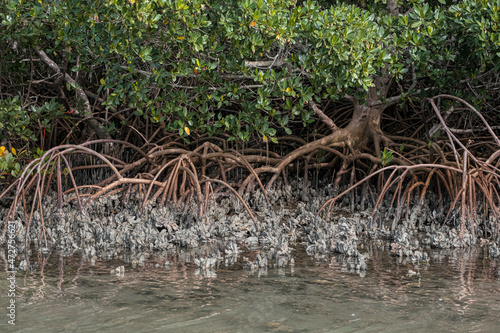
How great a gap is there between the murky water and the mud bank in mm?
215

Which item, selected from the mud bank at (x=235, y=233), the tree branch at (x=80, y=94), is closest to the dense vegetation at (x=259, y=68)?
the tree branch at (x=80, y=94)

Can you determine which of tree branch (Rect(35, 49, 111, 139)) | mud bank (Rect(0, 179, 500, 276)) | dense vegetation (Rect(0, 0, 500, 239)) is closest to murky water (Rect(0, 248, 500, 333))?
mud bank (Rect(0, 179, 500, 276))

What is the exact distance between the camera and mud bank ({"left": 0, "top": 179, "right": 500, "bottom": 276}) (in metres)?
4.38

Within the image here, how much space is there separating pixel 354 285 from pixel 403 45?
2204 mm

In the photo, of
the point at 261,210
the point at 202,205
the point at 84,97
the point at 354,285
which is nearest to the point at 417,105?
the point at 261,210

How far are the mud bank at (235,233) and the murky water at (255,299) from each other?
0.22 metres

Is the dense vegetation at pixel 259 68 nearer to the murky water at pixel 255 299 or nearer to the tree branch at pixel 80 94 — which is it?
the tree branch at pixel 80 94

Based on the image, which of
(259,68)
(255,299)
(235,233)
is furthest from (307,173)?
(255,299)

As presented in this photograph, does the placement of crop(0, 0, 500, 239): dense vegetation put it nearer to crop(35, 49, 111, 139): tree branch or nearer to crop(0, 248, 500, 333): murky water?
crop(35, 49, 111, 139): tree branch

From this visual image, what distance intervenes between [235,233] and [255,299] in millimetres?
1956

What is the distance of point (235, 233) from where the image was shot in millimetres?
5129

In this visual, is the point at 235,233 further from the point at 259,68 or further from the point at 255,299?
the point at 255,299

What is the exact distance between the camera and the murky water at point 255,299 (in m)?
2.77

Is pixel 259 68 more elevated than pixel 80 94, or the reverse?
pixel 259 68
